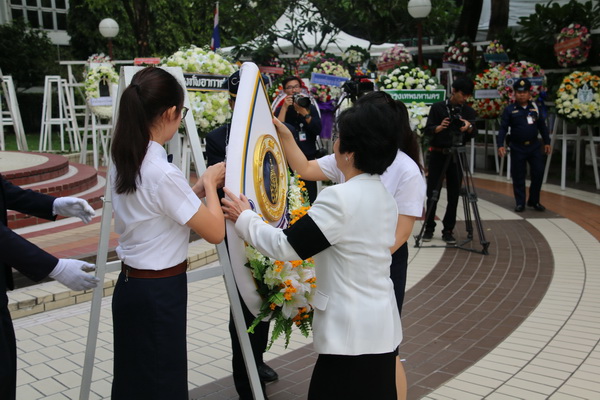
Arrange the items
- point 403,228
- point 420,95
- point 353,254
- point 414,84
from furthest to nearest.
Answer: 1. point 414,84
2. point 420,95
3. point 403,228
4. point 353,254

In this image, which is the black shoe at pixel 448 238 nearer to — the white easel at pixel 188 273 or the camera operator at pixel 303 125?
the camera operator at pixel 303 125

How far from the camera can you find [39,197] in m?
2.85

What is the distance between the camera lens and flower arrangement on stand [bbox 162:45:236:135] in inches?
205

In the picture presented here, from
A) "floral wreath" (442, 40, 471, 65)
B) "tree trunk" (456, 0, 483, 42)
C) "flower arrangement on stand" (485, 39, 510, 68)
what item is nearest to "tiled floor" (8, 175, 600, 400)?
"flower arrangement on stand" (485, 39, 510, 68)

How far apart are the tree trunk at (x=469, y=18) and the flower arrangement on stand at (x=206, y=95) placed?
34.5 feet

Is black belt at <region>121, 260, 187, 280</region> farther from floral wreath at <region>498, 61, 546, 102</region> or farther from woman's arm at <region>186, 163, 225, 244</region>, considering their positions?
floral wreath at <region>498, 61, 546, 102</region>

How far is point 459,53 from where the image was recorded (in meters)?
13.5

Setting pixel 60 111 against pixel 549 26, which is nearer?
pixel 549 26

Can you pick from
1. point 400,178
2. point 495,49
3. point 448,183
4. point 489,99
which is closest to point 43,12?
point 495,49

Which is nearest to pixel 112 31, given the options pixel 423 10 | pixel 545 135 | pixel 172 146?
pixel 423 10

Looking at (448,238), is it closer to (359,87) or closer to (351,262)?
(359,87)

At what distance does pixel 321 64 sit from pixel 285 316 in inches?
367

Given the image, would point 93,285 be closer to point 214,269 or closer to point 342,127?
point 214,269

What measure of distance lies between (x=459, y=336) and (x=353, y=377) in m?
2.55
